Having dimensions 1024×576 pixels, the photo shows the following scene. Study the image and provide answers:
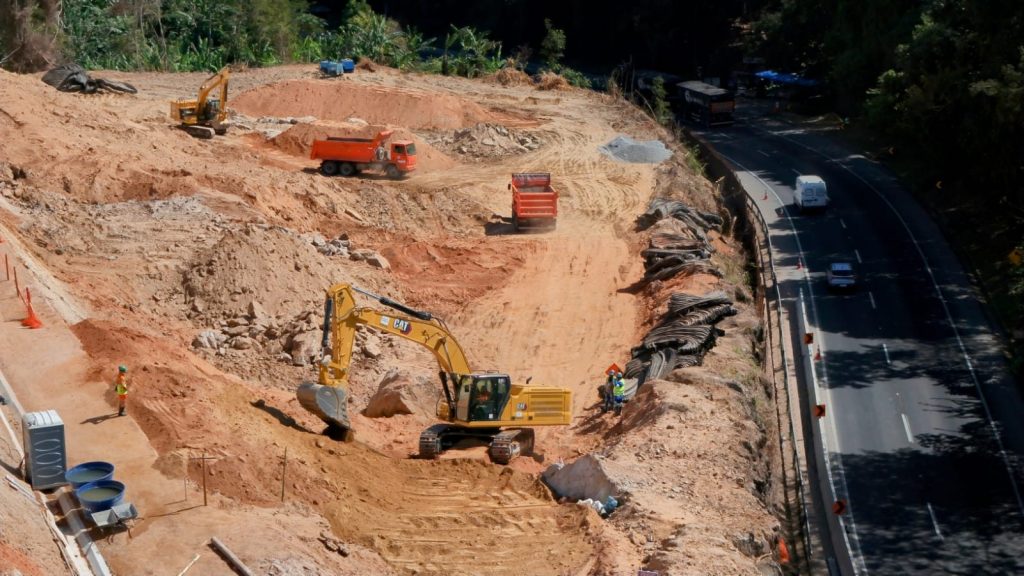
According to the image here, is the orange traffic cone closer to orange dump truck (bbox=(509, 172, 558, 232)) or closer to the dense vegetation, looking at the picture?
orange dump truck (bbox=(509, 172, 558, 232))

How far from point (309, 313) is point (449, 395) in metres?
7.74

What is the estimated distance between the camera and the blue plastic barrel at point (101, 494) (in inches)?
871

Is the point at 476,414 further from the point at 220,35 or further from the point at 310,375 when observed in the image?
the point at 220,35

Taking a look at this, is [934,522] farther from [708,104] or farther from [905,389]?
[708,104]

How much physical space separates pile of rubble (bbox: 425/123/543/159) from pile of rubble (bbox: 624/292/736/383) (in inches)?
916

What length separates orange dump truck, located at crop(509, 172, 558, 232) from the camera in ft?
167

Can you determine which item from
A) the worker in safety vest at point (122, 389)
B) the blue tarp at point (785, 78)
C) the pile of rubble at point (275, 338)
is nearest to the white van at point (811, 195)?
the blue tarp at point (785, 78)

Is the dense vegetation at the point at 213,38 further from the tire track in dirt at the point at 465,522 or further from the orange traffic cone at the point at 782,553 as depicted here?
the orange traffic cone at the point at 782,553

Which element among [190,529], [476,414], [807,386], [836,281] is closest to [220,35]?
[836,281]

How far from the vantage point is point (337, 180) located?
175 feet

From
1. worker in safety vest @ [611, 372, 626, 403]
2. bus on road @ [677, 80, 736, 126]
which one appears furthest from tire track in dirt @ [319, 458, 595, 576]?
bus on road @ [677, 80, 736, 126]

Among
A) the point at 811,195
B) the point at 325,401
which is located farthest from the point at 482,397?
the point at 811,195

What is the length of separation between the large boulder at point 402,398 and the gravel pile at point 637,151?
3030cm

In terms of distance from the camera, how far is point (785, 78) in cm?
8862
